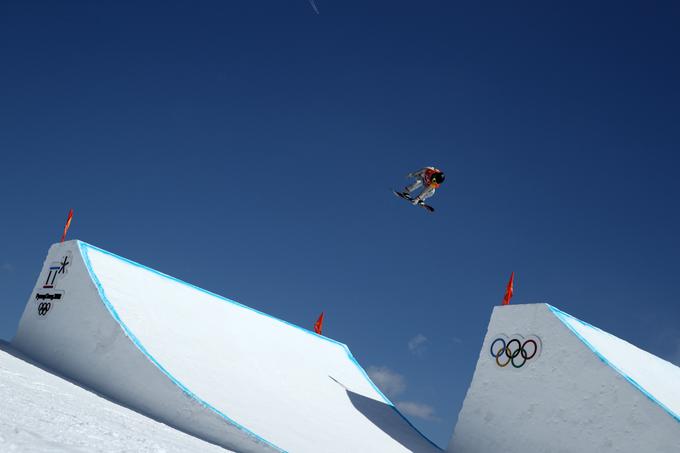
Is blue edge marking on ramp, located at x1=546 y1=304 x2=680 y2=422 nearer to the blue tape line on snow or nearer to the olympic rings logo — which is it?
the olympic rings logo

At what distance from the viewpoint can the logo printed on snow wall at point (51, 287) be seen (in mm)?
12836

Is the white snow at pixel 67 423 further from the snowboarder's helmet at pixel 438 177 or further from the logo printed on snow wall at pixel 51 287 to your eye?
the snowboarder's helmet at pixel 438 177

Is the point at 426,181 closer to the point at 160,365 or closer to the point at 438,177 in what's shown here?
the point at 438,177

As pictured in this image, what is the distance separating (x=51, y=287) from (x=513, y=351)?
959cm

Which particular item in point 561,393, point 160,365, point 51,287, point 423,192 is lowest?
point 160,365

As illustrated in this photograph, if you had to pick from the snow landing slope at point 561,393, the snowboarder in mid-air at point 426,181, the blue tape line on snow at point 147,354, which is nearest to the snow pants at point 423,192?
the snowboarder in mid-air at point 426,181

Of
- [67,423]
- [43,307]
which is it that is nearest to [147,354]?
[67,423]

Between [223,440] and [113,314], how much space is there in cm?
354

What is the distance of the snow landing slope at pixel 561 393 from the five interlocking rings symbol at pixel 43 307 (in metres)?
8.73

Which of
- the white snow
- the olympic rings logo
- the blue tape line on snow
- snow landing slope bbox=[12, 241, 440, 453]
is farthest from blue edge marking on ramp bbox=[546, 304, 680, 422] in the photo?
the white snow

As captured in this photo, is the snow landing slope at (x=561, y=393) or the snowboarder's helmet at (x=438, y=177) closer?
the snow landing slope at (x=561, y=393)

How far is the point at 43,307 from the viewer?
43.0 ft

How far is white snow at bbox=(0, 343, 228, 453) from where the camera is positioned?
549 cm

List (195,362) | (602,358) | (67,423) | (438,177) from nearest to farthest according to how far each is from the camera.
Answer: (67,423) < (195,362) < (602,358) < (438,177)
